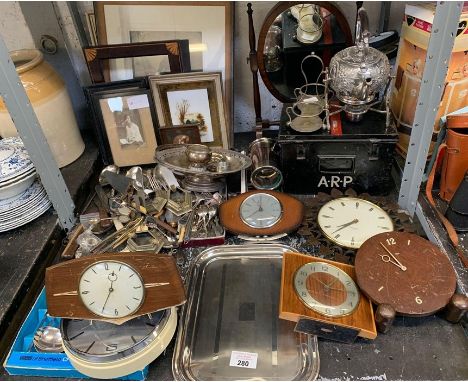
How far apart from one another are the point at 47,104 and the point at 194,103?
1.53ft

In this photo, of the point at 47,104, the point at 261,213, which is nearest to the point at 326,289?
the point at 261,213

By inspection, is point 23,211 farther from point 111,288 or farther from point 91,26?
point 91,26

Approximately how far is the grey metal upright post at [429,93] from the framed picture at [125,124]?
823mm

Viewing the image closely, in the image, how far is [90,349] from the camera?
0.86 m

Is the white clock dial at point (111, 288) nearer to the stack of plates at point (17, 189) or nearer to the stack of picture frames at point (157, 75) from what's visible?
the stack of plates at point (17, 189)

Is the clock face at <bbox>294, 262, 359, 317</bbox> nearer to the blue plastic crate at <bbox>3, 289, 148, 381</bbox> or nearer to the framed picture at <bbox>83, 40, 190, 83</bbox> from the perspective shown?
the blue plastic crate at <bbox>3, 289, 148, 381</bbox>

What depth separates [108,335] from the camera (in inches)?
35.1

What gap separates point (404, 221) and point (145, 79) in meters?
0.92

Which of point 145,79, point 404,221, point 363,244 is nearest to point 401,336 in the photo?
point 363,244

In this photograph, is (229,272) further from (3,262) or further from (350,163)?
(3,262)

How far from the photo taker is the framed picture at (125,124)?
Answer: 4.39 ft

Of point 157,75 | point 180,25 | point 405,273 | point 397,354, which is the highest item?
point 180,25

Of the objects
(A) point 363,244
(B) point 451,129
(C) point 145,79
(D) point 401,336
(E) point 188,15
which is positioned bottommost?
(D) point 401,336

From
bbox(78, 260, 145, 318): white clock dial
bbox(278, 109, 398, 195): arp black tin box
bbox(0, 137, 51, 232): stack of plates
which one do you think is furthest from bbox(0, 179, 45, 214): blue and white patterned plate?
bbox(278, 109, 398, 195): arp black tin box
